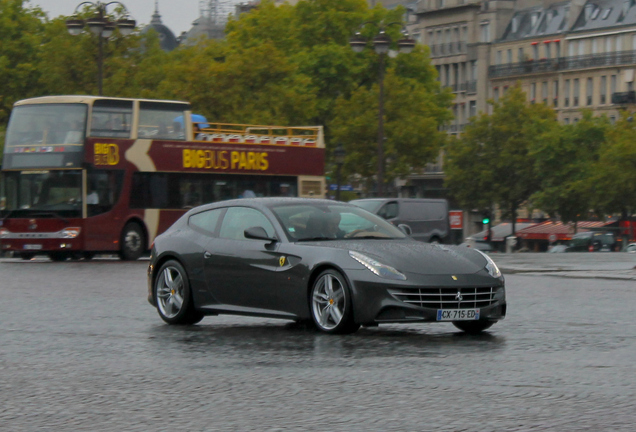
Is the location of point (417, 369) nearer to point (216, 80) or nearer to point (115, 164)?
point (115, 164)

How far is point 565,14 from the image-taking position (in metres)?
102

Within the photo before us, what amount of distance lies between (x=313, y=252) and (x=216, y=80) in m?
50.5

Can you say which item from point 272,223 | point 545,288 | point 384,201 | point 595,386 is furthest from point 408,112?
point 595,386

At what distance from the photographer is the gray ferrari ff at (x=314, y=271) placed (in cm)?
1175

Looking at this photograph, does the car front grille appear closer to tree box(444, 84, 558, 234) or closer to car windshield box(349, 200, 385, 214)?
car windshield box(349, 200, 385, 214)

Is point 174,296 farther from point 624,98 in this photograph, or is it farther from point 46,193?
point 624,98

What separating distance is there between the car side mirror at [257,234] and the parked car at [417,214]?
24.8m

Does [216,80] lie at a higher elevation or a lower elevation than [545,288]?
higher

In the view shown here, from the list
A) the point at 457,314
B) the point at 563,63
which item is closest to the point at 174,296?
the point at 457,314

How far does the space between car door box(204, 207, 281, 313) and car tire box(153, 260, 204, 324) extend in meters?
Answer: 0.36

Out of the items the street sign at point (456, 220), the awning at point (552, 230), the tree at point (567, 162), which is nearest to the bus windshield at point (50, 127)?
the street sign at point (456, 220)

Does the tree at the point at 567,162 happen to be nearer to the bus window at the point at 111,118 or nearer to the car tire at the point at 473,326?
the bus window at the point at 111,118

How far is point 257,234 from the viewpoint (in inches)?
503

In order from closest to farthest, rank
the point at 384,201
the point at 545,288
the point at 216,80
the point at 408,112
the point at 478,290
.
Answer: the point at 478,290, the point at 545,288, the point at 384,201, the point at 216,80, the point at 408,112
